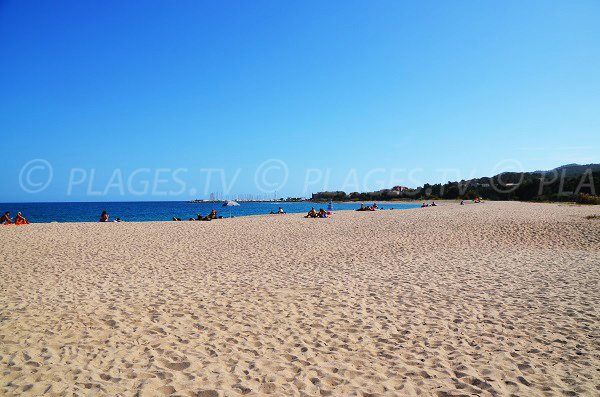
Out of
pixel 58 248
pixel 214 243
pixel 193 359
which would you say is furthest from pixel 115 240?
pixel 193 359

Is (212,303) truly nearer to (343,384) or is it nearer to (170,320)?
(170,320)

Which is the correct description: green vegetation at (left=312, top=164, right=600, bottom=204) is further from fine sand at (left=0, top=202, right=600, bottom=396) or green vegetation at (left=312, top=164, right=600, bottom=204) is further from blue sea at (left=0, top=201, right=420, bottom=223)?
fine sand at (left=0, top=202, right=600, bottom=396)

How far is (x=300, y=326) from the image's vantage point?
5754mm

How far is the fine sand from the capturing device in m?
4.09

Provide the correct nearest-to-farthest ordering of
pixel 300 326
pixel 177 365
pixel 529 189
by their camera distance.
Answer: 1. pixel 177 365
2. pixel 300 326
3. pixel 529 189

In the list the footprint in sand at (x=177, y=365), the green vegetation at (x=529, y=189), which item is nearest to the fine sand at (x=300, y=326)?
the footprint in sand at (x=177, y=365)

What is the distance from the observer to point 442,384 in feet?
13.3

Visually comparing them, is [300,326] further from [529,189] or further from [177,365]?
[529,189]

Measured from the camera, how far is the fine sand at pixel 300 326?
4.09m

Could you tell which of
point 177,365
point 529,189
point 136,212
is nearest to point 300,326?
point 177,365

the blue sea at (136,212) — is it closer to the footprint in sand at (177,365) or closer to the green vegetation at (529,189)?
the green vegetation at (529,189)

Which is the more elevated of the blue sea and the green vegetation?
the green vegetation

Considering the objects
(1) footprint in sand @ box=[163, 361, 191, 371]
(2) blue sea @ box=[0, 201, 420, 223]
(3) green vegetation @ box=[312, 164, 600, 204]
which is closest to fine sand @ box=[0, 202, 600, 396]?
(1) footprint in sand @ box=[163, 361, 191, 371]

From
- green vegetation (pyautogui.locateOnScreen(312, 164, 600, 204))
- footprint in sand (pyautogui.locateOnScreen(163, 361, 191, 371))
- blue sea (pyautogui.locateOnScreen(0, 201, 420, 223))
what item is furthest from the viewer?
green vegetation (pyautogui.locateOnScreen(312, 164, 600, 204))
